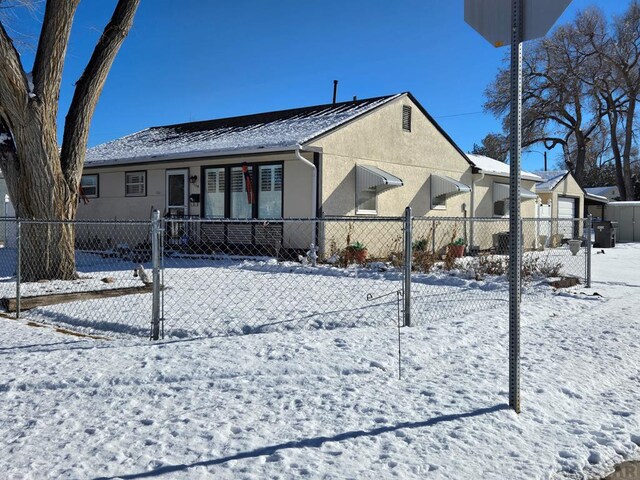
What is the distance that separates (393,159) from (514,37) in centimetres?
1260

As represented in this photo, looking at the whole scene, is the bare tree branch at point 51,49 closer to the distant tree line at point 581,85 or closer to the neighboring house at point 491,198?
the neighboring house at point 491,198

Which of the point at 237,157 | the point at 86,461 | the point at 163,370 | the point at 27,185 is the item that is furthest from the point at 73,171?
the point at 86,461

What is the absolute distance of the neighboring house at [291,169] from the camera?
45.6 ft

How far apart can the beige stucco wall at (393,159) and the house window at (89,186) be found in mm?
8480

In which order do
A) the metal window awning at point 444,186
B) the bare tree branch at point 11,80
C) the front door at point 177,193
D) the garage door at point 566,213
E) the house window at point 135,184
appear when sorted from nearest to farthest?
the bare tree branch at point 11,80 < the front door at point 177,193 < the house window at point 135,184 < the metal window awning at point 444,186 < the garage door at point 566,213

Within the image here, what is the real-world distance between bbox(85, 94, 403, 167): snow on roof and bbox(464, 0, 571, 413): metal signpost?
934 cm

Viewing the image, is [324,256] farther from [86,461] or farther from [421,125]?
[86,461]

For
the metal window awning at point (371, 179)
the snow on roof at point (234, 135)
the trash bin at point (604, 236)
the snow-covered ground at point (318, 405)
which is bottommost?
the snow-covered ground at point (318, 405)

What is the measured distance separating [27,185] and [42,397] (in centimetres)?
662

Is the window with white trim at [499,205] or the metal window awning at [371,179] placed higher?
the metal window awning at [371,179]

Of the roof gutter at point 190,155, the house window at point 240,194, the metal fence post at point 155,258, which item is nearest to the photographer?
the metal fence post at point 155,258

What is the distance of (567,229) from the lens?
25359mm

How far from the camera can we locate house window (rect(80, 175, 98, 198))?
Answer: 59.7ft

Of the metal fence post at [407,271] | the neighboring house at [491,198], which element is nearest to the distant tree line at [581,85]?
the neighboring house at [491,198]
